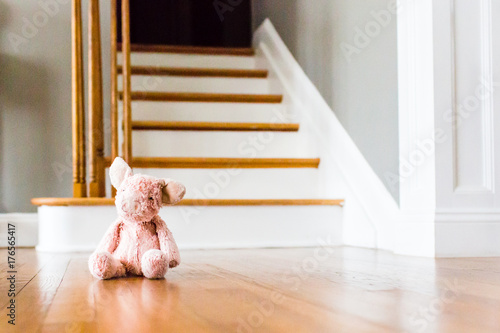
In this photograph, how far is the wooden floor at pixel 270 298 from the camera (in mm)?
691

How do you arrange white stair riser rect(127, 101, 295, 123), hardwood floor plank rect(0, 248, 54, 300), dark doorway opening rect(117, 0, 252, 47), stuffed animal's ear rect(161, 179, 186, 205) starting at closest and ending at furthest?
1. hardwood floor plank rect(0, 248, 54, 300)
2. stuffed animal's ear rect(161, 179, 186, 205)
3. white stair riser rect(127, 101, 295, 123)
4. dark doorway opening rect(117, 0, 252, 47)

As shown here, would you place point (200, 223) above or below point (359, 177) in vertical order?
below

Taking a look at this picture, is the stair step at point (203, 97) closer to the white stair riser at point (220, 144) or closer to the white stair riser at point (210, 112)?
the white stair riser at point (210, 112)

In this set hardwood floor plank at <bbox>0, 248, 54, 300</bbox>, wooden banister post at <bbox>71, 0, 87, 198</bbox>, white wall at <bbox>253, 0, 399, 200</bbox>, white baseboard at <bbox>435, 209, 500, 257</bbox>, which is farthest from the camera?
wooden banister post at <bbox>71, 0, 87, 198</bbox>

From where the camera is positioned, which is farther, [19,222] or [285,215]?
[19,222]

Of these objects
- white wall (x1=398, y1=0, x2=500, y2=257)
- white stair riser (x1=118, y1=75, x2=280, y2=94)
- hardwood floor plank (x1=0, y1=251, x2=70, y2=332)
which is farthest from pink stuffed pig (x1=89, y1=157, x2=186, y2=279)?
white stair riser (x1=118, y1=75, x2=280, y2=94)

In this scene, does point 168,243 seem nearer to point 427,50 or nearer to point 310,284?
point 310,284

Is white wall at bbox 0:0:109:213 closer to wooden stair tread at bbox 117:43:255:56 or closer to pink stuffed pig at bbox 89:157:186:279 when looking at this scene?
wooden stair tread at bbox 117:43:255:56

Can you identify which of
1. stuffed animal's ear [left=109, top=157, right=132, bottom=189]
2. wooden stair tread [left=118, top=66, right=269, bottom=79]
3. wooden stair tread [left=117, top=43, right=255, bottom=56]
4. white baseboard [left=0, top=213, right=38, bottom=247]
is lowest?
white baseboard [left=0, top=213, right=38, bottom=247]

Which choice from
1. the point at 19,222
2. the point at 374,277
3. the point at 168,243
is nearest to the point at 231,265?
the point at 168,243

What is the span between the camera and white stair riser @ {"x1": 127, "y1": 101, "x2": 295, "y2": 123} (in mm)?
2922

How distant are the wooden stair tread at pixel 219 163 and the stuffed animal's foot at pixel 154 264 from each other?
1.30 m

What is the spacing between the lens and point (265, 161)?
8.30 ft

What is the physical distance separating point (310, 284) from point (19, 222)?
185 cm
